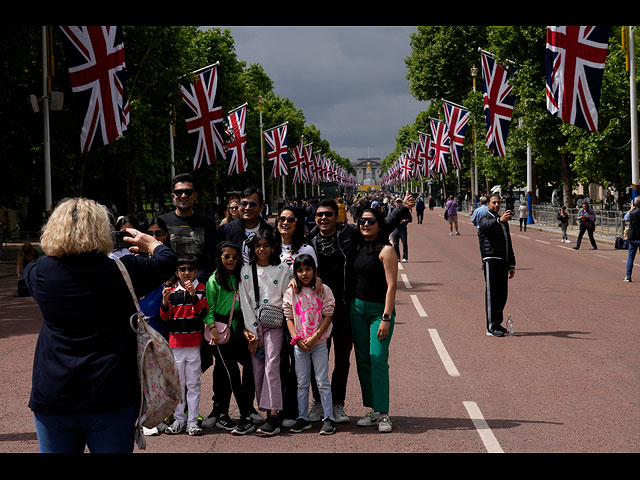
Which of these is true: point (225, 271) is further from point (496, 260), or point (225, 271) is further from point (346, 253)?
point (496, 260)

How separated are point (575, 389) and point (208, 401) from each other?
3.62 metres

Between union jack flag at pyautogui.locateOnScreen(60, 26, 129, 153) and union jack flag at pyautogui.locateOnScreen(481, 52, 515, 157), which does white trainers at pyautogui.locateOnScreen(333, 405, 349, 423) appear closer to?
union jack flag at pyautogui.locateOnScreen(60, 26, 129, 153)

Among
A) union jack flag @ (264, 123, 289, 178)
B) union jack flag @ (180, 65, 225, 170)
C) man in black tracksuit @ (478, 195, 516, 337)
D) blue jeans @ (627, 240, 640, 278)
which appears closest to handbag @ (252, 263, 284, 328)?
man in black tracksuit @ (478, 195, 516, 337)

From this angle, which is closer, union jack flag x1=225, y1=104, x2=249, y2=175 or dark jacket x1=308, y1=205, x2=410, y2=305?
dark jacket x1=308, y1=205, x2=410, y2=305

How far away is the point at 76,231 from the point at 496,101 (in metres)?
29.5

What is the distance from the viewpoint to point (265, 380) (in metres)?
6.62

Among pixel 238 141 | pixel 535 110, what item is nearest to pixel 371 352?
pixel 238 141

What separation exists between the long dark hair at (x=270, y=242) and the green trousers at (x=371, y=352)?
811 millimetres

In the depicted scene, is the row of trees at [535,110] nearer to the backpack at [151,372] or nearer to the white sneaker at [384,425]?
the white sneaker at [384,425]

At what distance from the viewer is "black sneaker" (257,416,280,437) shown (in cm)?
652

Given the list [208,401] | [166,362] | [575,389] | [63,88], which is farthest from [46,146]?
[166,362]

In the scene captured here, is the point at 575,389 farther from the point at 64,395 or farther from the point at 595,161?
the point at 595,161

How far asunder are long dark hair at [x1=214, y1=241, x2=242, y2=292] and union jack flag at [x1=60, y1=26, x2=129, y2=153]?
1234 cm
